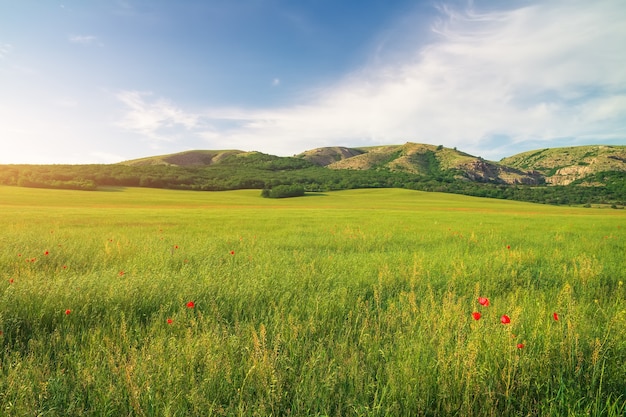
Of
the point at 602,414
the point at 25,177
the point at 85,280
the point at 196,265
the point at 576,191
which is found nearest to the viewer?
the point at 602,414

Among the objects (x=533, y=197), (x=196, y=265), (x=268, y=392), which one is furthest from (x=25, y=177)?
(x=533, y=197)

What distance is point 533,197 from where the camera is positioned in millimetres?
130875

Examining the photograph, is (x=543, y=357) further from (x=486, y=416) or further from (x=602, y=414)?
(x=486, y=416)

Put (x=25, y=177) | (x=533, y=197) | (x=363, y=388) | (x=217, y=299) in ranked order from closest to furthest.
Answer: (x=363, y=388), (x=217, y=299), (x=25, y=177), (x=533, y=197)

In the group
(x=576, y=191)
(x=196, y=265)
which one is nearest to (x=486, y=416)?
(x=196, y=265)

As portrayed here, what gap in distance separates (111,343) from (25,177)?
432 feet

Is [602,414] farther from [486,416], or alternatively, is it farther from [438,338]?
[438,338]

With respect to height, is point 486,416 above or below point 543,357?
below

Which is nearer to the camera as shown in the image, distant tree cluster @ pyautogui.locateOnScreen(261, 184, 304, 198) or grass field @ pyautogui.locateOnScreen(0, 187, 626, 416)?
grass field @ pyautogui.locateOnScreen(0, 187, 626, 416)

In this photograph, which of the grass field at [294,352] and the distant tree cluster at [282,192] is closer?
the grass field at [294,352]

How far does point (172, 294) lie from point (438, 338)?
440 centimetres

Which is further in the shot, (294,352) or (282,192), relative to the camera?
(282,192)

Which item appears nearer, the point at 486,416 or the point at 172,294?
the point at 486,416

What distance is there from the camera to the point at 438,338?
3.91 metres
